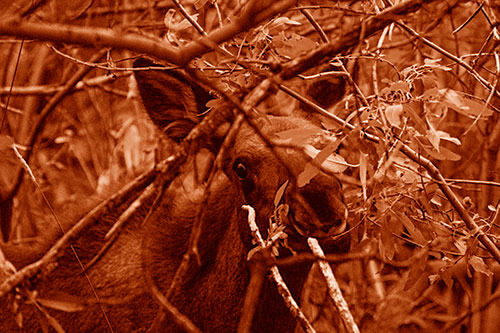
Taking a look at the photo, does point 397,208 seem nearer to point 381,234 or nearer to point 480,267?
point 381,234

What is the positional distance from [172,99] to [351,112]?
2.82 feet

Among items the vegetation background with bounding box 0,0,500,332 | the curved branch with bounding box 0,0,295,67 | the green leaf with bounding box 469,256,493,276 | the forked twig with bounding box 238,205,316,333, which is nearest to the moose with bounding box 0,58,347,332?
the forked twig with bounding box 238,205,316,333

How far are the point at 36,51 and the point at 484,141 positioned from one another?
4.06 metres

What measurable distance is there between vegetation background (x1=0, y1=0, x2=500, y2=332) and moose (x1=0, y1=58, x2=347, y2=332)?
26 cm

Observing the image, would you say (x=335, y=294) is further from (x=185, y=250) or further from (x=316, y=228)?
(x=185, y=250)

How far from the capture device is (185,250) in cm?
314

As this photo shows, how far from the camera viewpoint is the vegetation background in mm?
1850

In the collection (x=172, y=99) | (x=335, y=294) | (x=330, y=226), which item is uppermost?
(x=172, y=99)

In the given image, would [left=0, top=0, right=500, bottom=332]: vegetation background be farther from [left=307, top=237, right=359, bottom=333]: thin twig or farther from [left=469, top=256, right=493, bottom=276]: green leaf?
[left=307, top=237, right=359, bottom=333]: thin twig

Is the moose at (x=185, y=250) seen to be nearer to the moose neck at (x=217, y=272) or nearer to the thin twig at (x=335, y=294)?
the moose neck at (x=217, y=272)

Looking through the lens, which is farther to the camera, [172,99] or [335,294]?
[172,99]

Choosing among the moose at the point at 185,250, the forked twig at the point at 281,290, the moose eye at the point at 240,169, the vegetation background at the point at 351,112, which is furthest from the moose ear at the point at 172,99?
the forked twig at the point at 281,290

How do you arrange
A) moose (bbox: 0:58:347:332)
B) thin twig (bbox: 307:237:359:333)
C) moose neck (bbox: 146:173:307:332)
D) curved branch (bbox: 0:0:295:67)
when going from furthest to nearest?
1. moose neck (bbox: 146:173:307:332)
2. moose (bbox: 0:58:347:332)
3. thin twig (bbox: 307:237:359:333)
4. curved branch (bbox: 0:0:295:67)

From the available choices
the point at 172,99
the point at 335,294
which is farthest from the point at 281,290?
the point at 172,99
